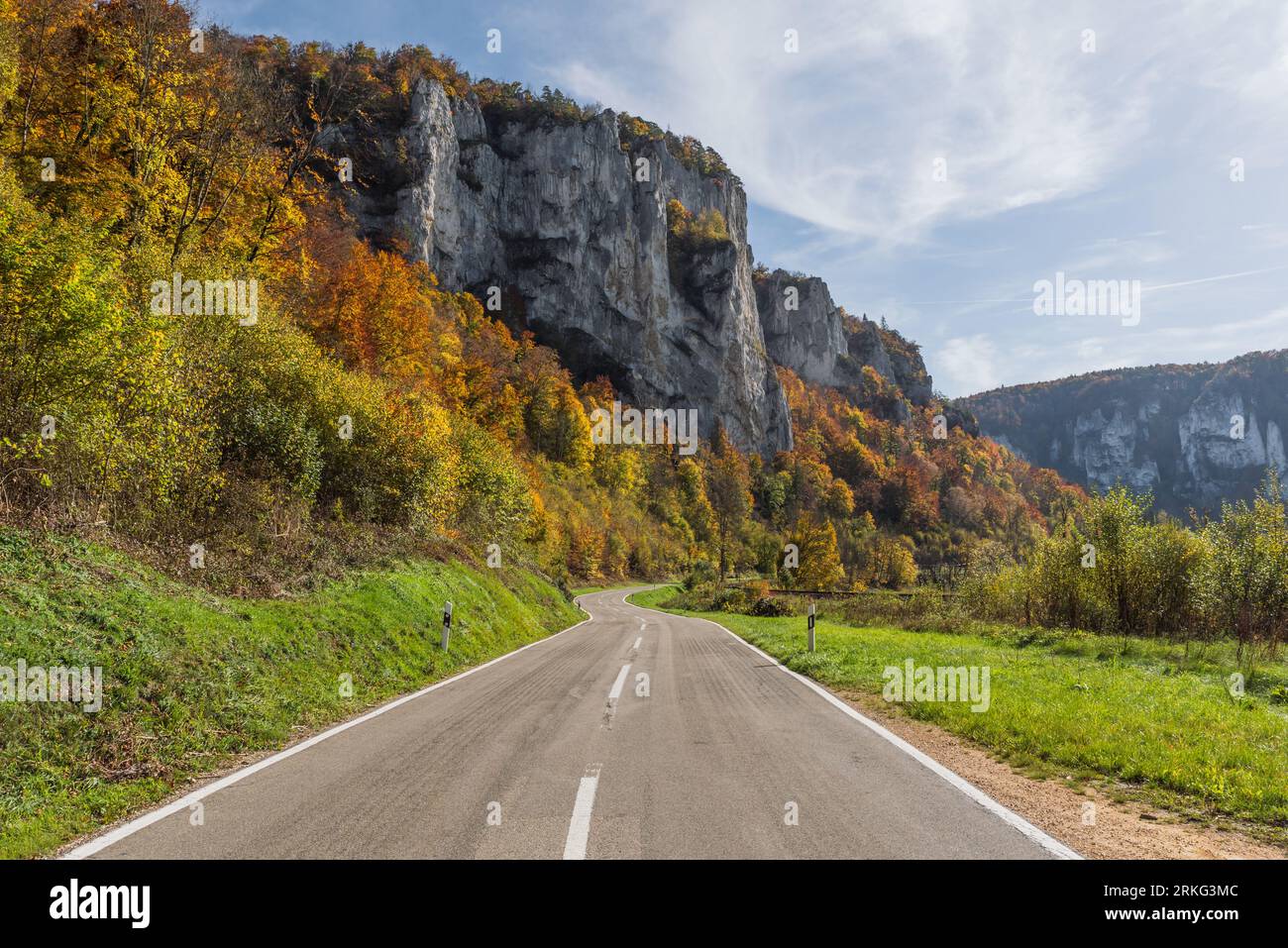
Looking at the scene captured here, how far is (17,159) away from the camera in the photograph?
53.9 feet

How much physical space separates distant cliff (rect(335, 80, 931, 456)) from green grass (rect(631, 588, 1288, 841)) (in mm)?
67851

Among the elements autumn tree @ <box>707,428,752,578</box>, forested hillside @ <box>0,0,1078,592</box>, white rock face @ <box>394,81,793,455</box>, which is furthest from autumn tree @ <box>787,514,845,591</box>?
white rock face @ <box>394,81,793,455</box>

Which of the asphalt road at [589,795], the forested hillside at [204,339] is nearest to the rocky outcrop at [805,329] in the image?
the forested hillside at [204,339]

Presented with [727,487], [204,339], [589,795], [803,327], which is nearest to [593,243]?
[727,487]

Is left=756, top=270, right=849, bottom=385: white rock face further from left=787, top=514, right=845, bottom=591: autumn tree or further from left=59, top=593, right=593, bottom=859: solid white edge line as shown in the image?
left=59, top=593, right=593, bottom=859: solid white edge line

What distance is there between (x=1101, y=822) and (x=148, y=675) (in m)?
9.57

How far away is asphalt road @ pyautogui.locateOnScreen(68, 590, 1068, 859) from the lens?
13.6 ft

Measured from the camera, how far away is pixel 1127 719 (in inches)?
299

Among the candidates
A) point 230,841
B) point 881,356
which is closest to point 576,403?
point 230,841

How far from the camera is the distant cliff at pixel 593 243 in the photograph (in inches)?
2926

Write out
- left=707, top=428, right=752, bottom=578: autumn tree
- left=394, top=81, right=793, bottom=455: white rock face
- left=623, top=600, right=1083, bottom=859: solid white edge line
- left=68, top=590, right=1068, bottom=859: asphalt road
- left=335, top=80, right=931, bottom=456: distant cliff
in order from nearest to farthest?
left=68, top=590, right=1068, bottom=859: asphalt road → left=623, top=600, right=1083, bottom=859: solid white edge line → left=335, top=80, right=931, bottom=456: distant cliff → left=394, top=81, right=793, bottom=455: white rock face → left=707, top=428, right=752, bottom=578: autumn tree

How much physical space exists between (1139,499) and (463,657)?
80.1 ft

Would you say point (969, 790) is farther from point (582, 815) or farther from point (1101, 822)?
point (582, 815)
